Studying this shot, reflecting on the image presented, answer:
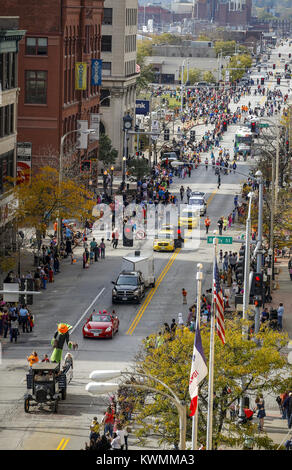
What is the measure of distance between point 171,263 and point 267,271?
10113mm

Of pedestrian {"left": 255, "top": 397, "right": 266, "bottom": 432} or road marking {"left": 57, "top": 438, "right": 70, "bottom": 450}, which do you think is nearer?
road marking {"left": 57, "top": 438, "right": 70, "bottom": 450}

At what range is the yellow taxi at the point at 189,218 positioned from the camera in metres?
86.4

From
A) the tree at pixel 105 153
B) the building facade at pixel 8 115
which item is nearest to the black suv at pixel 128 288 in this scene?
the building facade at pixel 8 115

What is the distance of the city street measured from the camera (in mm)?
40094

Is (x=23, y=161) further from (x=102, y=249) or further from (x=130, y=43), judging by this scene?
(x=130, y=43)

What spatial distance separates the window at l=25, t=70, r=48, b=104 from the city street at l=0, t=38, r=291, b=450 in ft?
38.3

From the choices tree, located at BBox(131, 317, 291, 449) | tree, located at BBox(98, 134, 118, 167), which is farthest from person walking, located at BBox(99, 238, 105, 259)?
tree, located at BBox(98, 134, 118, 167)

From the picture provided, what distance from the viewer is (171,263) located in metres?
73.2

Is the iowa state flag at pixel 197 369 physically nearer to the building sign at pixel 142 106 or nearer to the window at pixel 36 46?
the window at pixel 36 46

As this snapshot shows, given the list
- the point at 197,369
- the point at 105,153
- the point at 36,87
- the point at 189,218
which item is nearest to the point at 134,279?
the point at 189,218

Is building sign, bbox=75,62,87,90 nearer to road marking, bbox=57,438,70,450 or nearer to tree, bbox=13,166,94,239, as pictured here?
tree, bbox=13,166,94,239

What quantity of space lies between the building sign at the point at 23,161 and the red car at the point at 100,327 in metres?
19.2
